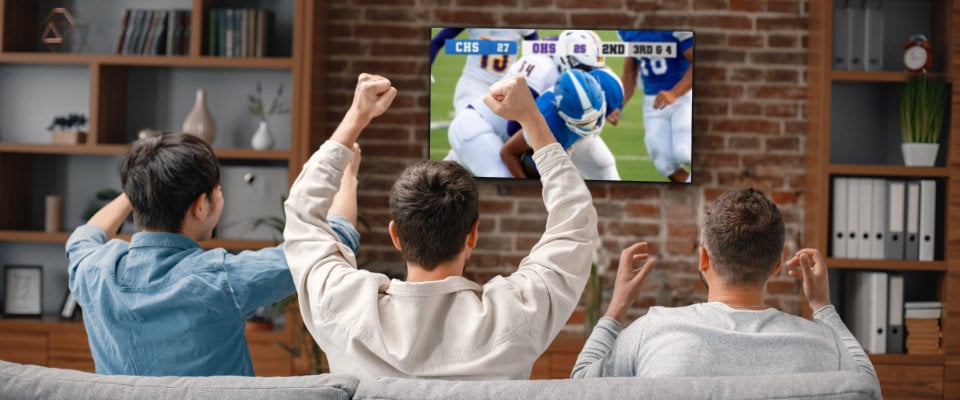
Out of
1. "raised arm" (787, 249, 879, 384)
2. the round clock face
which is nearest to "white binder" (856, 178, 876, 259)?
the round clock face

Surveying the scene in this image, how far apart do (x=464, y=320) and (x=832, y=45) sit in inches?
118

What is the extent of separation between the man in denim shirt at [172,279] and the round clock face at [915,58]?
289cm

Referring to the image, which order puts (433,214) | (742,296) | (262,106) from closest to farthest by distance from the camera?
(433,214), (742,296), (262,106)

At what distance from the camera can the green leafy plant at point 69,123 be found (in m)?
3.96

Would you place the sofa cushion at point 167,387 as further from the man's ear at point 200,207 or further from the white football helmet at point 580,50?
the white football helmet at point 580,50

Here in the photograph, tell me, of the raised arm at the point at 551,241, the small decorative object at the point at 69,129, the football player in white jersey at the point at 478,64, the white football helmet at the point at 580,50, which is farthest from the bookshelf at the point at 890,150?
the small decorative object at the point at 69,129

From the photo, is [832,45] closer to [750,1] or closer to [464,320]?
[750,1]

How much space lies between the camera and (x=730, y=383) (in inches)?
53.3

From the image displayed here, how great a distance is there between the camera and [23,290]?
3.99 m

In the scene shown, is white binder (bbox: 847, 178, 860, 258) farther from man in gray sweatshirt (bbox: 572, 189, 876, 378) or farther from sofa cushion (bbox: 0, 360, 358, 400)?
sofa cushion (bbox: 0, 360, 358, 400)

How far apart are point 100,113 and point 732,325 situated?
10.3ft

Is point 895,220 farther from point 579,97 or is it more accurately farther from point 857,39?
point 579,97

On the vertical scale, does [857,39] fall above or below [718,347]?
above

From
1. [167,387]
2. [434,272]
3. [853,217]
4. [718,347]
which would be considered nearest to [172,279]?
[167,387]
